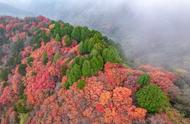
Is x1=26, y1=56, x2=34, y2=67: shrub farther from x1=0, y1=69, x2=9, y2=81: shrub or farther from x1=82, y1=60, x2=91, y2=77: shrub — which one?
x1=82, y1=60, x2=91, y2=77: shrub

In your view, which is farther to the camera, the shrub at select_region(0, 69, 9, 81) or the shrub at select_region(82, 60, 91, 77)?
the shrub at select_region(0, 69, 9, 81)

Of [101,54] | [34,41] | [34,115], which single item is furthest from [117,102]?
[34,41]

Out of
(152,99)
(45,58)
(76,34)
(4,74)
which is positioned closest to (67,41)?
(76,34)

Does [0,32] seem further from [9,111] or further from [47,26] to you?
[9,111]

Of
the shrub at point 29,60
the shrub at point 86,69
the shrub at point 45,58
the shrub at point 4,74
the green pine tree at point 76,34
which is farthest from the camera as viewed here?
the shrub at point 4,74

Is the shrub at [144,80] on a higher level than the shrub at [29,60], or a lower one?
lower

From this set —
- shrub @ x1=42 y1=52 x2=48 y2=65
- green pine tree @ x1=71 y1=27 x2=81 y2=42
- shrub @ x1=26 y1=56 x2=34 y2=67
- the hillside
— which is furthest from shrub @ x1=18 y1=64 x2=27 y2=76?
green pine tree @ x1=71 y1=27 x2=81 y2=42

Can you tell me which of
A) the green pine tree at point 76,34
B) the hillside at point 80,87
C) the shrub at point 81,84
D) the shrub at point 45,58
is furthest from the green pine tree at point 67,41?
the shrub at point 81,84

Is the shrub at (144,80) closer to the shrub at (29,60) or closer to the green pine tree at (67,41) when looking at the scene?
the green pine tree at (67,41)
